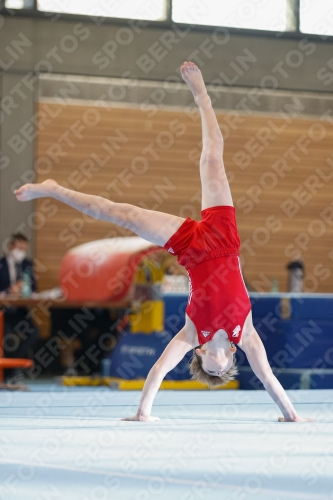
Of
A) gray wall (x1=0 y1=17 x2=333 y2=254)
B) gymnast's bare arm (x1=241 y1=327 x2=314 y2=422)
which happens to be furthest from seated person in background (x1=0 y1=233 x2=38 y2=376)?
gymnast's bare arm (x1=241 y1=327 x2=314 y2=422)

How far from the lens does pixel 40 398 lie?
231 inches

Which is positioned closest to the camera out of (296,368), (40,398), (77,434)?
(77,434)

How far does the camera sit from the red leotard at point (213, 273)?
4059 millimetres

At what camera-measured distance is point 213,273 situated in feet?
13.5

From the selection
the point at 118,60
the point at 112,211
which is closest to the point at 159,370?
the point at 112,211

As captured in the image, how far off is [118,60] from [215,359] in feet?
29.4

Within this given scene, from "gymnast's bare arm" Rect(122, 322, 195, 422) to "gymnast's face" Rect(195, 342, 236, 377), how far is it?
0.09m

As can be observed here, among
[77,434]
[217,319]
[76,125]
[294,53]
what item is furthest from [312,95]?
[77,434]

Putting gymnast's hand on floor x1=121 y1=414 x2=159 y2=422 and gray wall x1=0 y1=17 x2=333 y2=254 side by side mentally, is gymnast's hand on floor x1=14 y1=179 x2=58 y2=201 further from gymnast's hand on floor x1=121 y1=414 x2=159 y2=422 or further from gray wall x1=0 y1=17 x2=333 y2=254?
gray wall x1=0 y1=17 x2=333 y2=254

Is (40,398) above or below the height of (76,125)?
below

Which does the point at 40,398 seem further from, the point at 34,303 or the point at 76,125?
the point at 76,125

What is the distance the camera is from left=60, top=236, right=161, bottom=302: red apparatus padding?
28.7ft

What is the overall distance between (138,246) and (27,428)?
5315mm

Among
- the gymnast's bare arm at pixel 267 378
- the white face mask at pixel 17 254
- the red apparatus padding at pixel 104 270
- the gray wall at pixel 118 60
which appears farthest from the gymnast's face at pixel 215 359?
the gray wall at pixel 118 60
